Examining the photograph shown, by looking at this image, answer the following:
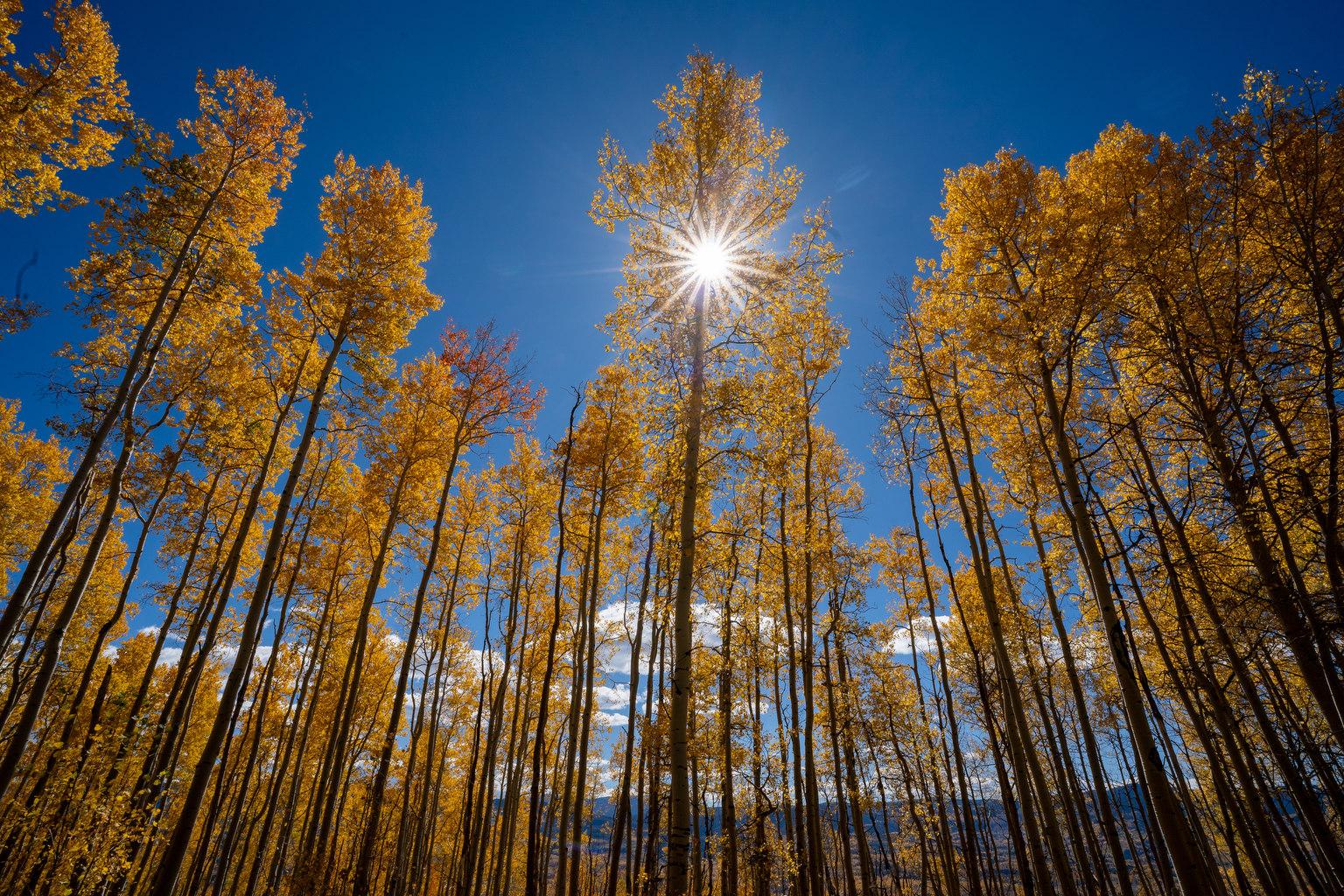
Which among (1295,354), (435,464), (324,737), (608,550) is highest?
(435,464)

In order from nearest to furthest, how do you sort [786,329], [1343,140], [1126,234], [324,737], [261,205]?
[1343,140], [1126,234], [786,329], [261,205], [324,737]

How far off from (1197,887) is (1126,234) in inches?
275

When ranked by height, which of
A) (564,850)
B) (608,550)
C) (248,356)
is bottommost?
(564,850)

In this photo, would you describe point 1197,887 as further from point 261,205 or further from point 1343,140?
point 261,205

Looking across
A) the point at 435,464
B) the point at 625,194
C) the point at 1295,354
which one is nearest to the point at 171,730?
the point at 435,464

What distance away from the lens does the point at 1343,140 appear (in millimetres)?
5152

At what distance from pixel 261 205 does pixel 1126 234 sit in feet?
42.9

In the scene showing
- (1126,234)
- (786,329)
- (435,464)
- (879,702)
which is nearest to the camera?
(1126,234)

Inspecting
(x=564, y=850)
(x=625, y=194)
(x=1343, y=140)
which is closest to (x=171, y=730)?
(x=564, y=850)

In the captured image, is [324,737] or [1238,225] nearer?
[1238,225]

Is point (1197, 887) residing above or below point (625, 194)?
below

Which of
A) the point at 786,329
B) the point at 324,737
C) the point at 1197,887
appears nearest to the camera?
the point at 1197,887

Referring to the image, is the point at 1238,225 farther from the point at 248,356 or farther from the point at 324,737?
the point at 324,737

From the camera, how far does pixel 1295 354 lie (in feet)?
17.3
